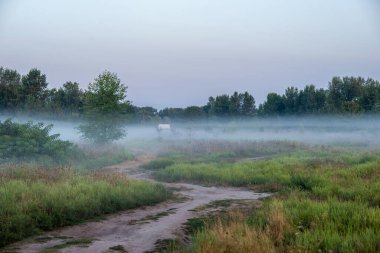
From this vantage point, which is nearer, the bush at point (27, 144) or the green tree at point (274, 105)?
the bush at point (27, 144)

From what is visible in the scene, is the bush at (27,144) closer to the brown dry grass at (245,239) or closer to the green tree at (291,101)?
the brown dry grass at (245,239)

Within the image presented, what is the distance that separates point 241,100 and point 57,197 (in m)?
77.4

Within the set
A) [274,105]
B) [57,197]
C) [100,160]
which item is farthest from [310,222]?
[274,105]

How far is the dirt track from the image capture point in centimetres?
911

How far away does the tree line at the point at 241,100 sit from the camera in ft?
194

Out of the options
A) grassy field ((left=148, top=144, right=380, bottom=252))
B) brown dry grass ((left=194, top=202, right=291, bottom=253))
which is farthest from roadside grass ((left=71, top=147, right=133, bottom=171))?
brown dry grass ((left=194, top=202, right=291, bottom=253))

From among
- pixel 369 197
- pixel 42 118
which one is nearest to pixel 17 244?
pixel 369 197

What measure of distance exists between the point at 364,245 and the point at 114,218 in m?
7.45

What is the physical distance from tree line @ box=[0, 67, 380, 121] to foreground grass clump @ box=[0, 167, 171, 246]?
3061 centimetres

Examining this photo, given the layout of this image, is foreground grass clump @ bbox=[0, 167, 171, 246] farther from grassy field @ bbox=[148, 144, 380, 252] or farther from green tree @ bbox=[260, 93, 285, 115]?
green tree @ bbox=[260, 93, 285, 115]

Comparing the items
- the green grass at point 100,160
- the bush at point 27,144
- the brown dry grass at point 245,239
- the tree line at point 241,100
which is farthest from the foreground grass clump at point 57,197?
the tree line at point 241,100

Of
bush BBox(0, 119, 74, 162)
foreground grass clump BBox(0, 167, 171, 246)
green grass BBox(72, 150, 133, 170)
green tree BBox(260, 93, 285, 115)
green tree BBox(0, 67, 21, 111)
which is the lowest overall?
green grass BBox(72, 150, 133, 170)

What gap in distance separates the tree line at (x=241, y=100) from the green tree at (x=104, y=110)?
7.97 metres

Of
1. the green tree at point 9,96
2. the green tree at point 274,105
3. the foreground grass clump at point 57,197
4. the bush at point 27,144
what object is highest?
the green tree at point 9,96
